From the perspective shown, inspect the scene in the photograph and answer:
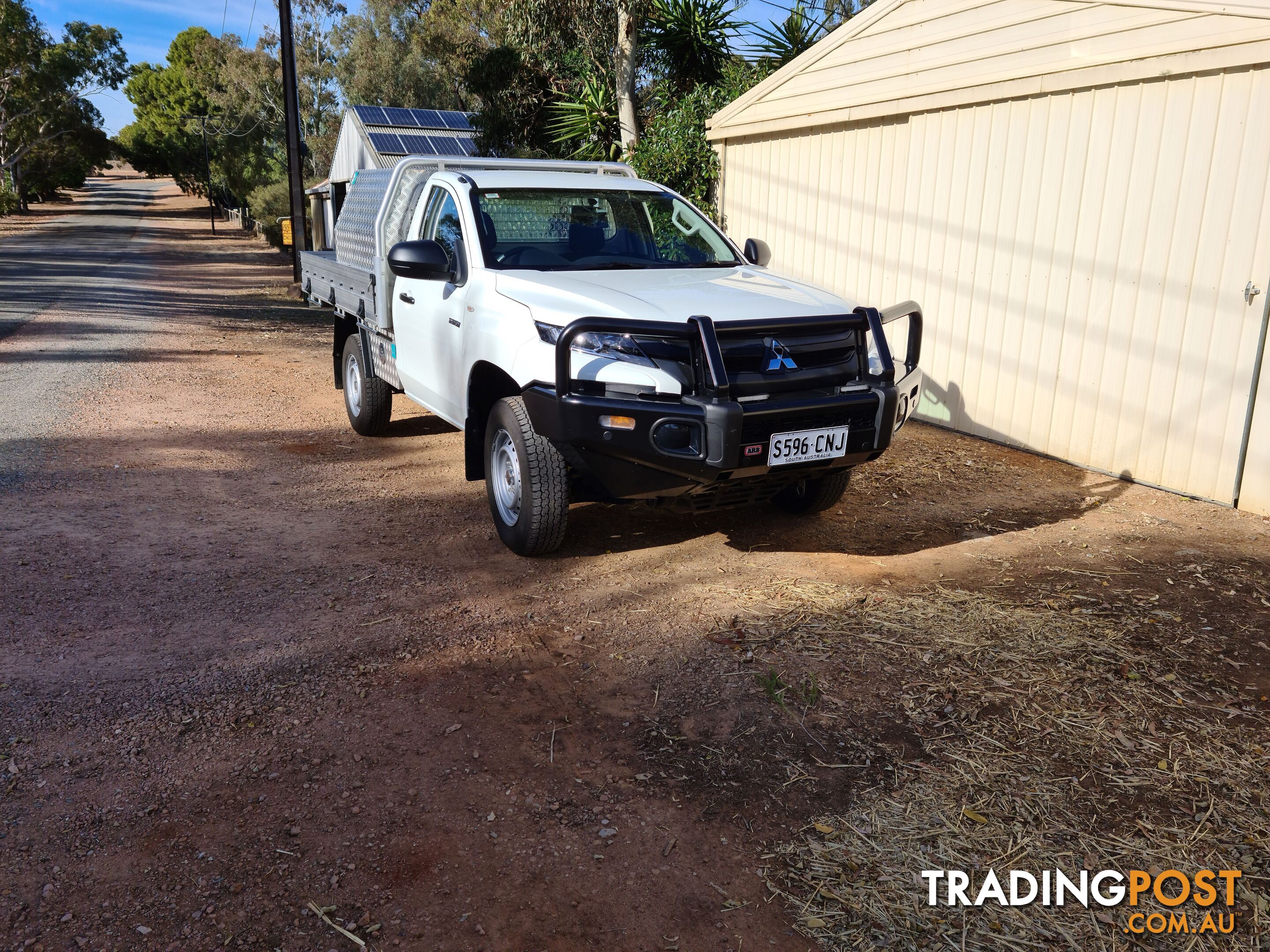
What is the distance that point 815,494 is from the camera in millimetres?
6008

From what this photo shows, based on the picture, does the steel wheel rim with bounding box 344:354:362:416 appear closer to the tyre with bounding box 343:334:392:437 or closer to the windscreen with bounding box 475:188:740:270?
the tyre with bounding box 343:334:392:437

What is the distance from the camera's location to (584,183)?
6.29 meters

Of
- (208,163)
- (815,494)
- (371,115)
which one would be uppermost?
(371,115)

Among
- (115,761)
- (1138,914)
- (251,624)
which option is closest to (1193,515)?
(1138,914)

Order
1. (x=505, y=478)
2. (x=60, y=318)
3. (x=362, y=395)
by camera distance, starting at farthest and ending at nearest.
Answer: (x=60, y=318), (x=362, y=395), (x=505, y=478)

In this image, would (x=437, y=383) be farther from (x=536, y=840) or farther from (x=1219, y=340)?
(x=1219, y=340)

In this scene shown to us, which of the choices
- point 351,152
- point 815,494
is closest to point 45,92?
point 351,152

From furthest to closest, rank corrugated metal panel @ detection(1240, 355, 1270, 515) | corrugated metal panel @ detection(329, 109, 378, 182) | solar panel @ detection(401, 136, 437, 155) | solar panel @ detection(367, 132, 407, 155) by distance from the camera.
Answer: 1. corrugated metal panel @ detection(329, 109, 378, 182)
2. solar panel @ detection(401, 136, 437, 155)
3. solar panel @ detection(367, 132, 407, 155)
4. corrugated metal panel @ detection(1240, 355, 1270, 515)

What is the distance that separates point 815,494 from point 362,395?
12.7 ft

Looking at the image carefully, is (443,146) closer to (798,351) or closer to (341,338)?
(341,338)

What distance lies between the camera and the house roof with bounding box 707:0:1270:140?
21.0 feet

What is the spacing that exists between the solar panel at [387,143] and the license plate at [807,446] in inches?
1024

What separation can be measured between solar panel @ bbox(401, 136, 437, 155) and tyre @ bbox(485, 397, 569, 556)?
25.2 meters

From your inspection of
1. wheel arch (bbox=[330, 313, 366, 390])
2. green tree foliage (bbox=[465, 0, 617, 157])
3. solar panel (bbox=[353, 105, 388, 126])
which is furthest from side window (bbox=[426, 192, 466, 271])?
solar panel (bbox=[353, 105, 388, 126])
